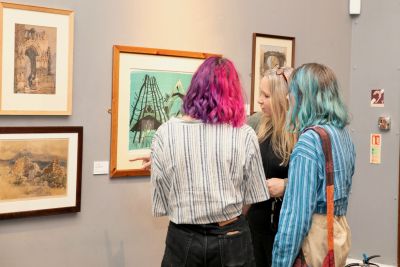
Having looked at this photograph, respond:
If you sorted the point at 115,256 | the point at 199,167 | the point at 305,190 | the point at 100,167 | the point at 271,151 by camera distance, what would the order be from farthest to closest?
the point at 115,256
the point at 100,167
the point at 271,151
the point at 199,167
the point at 305,190

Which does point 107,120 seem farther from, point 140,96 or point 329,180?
point 329,180

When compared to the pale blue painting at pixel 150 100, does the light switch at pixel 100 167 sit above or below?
below

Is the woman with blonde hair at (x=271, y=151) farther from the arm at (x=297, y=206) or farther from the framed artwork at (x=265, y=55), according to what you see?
the framed artwork at (x=265, y=55)

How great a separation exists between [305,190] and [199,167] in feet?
1.36

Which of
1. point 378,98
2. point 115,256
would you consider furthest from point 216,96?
point 378,98

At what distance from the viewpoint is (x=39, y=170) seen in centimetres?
275

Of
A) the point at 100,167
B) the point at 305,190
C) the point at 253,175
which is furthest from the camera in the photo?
the point at 100,167

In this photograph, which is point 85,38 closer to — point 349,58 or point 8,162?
point 8,162

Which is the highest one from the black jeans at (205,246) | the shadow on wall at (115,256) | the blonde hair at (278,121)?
the blonde hair at (278,121)

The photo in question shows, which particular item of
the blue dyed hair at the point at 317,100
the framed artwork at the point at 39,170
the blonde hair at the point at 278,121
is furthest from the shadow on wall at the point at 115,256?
the blue dyed hair at the point at 317,100

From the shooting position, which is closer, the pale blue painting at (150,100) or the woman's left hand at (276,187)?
the woman's left hand at (276,187)

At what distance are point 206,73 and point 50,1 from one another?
1177 millimetres

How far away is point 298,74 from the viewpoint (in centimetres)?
195

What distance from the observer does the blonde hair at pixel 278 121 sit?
7.82 ft
